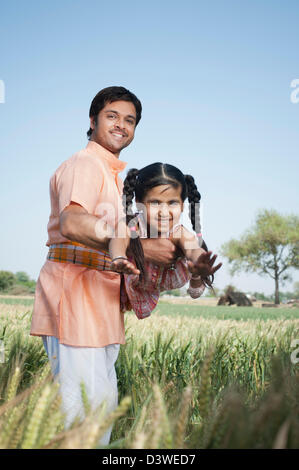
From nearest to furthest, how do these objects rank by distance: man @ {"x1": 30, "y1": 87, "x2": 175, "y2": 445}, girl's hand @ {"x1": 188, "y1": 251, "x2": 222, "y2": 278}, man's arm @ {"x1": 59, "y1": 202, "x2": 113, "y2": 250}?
girl's hand @ {"x1": 188, "y1": 251, "x2": 222, "y2": 278}
man's arm @ {"x1": 59, "y1": 202, "x2": 113, "y2": 250}
man @ {"x1": 30, "y1": 87, "x2": 175, "y2": 445}

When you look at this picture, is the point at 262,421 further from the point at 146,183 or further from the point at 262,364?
the point at 262,364

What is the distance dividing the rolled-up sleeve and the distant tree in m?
43.6

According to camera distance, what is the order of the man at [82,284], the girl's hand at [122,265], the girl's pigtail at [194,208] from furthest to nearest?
1. the girl's pigtail at [194,208]
2. the man at [82,284]
3. the girl's hand at [122,265]

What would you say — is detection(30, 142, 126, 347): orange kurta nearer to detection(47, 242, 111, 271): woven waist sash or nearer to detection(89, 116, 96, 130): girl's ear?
detection(47, 242, 111, 271): woven waist sash

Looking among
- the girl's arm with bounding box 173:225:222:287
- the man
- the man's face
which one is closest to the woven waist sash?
the man

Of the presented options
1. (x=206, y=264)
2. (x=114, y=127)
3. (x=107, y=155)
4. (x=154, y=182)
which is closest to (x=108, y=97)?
(x=114, y=127)

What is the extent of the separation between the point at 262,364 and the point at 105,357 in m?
2.16

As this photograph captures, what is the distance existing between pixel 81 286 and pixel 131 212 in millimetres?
439

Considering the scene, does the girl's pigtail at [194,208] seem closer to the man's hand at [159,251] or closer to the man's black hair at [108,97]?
the man's hand at [159,251]

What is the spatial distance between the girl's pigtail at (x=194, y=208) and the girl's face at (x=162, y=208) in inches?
3.8

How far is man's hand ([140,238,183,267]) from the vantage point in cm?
204

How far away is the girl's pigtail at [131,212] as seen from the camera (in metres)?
1.98

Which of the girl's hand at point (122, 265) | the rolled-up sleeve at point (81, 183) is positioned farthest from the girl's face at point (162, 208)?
the girl's hand at point (122, 265)

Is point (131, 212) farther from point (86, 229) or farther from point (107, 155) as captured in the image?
point (107, 155)
